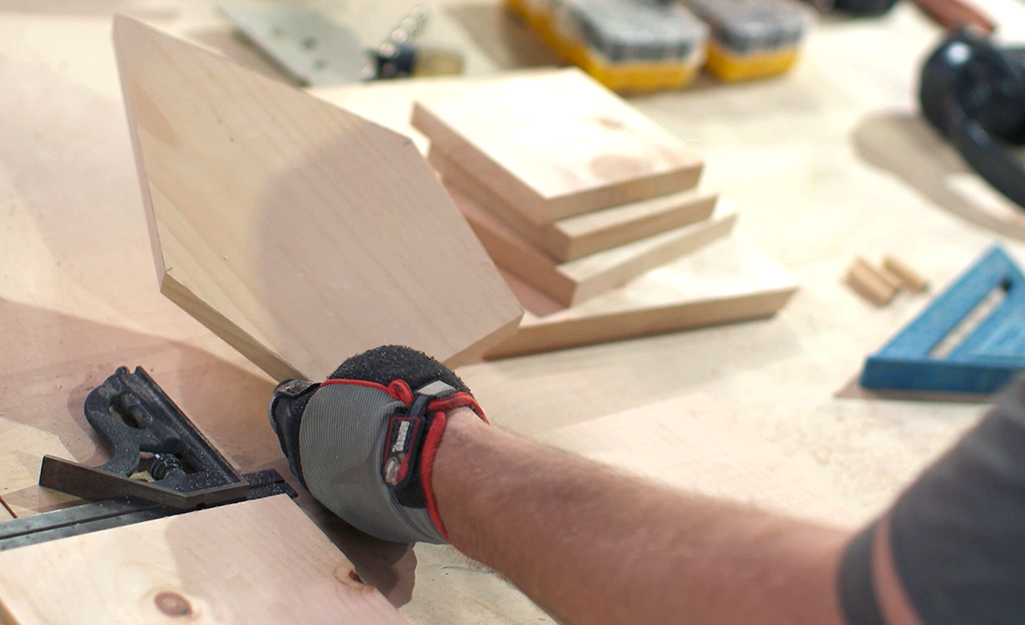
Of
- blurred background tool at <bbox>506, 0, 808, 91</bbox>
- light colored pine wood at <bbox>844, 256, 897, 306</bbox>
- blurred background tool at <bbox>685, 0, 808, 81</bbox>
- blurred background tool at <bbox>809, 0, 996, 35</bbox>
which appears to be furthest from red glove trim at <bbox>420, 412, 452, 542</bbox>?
blurred background tool at <bbox>809, 0, 996, 35</bbox>

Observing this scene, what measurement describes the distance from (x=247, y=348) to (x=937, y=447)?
118 cm

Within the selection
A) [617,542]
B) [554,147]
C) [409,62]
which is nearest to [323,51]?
[409,62]

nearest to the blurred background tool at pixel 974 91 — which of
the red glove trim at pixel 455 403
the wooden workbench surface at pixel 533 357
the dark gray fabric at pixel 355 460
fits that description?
the wooden workbench surface at pixel 533 357

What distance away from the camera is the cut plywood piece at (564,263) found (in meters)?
1.47

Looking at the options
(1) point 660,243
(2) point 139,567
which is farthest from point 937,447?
(2) point 139,567

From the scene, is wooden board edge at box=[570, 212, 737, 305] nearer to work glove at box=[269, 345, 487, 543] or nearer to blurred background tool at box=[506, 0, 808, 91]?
work glove at box=[269, 345, 487, 543]

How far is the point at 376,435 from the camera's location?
3.18ft

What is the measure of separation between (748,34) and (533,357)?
4.75ft

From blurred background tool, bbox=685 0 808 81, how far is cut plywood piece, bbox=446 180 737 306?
1.12m

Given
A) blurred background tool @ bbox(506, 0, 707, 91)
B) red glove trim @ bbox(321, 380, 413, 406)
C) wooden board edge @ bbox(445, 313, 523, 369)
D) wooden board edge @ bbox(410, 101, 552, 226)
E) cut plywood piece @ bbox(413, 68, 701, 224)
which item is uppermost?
blurred background tool @ bbox(506, 0, 707, 91)

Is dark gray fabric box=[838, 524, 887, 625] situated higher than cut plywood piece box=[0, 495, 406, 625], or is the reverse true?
dark gray fabric box=[838, 524, 887, 625]

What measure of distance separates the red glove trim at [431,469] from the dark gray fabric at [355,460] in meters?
0.02

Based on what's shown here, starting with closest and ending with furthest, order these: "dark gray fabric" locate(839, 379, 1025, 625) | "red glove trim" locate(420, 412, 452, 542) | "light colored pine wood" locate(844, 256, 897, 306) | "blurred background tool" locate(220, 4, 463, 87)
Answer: "dark gray fabric" locate(839, 379, 1025, 625) → "red glove trim" locate(420, 412, 452, 542) → "light colored pine wood" locate(844, 256, 897, 306) → "blurred background tool" locate(220, 4, 463, 87)

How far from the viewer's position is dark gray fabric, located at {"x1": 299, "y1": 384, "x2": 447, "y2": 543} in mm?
968
